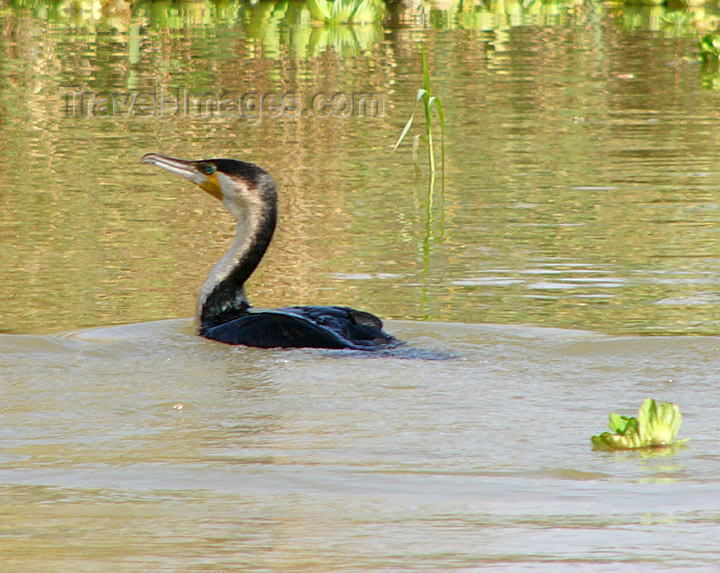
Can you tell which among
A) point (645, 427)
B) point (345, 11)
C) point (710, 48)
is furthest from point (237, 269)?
point (345, 11)

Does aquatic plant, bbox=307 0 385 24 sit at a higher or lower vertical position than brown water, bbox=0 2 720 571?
higher

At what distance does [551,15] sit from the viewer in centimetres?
2495

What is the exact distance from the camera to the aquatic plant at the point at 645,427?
4.32 m

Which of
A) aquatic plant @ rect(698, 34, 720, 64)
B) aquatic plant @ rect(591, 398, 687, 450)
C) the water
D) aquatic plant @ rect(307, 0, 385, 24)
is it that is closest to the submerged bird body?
the water

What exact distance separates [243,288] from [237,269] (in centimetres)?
12

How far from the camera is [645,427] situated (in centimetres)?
431

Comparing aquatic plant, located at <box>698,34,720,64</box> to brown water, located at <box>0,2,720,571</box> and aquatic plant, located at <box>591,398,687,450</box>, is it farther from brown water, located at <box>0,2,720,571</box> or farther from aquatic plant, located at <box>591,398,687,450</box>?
aquatic plant, located at <box>591,398,687,450</box>

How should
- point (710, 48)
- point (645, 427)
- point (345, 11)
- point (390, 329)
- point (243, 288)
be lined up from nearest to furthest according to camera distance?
point (645, 427) < point (390, 329) < point (243, 288) < point (710, 48) < point (345, 11)

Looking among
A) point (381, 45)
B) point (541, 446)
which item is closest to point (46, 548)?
point (541, 446)

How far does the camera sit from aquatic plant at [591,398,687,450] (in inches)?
170

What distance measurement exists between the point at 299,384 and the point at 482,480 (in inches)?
55.8

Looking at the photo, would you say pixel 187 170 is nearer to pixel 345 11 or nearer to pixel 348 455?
pixel 348 455

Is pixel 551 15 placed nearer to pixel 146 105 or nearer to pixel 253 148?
pixel 146 105

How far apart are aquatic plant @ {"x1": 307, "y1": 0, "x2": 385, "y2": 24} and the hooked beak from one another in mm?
16201
